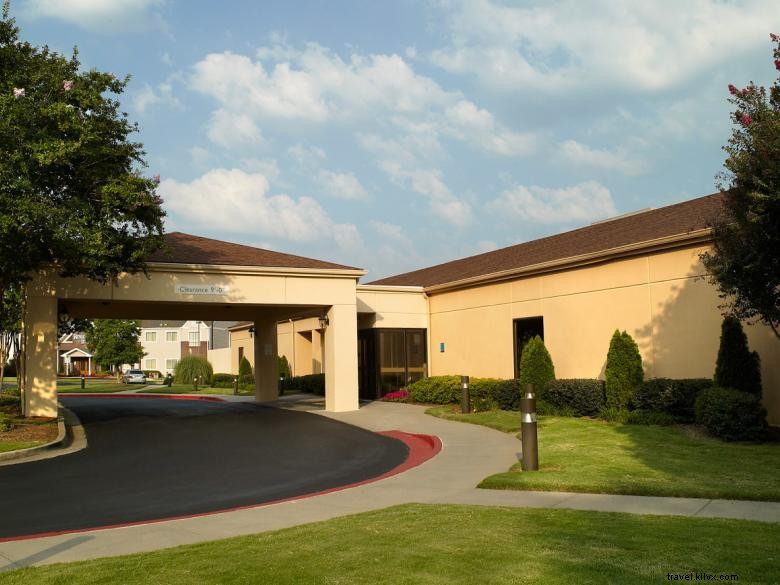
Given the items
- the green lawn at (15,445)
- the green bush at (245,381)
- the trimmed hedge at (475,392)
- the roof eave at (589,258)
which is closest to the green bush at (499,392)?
the trimmed hedge at (475,392)

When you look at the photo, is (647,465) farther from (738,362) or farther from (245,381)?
(245,381)

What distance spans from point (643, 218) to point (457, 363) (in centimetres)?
824

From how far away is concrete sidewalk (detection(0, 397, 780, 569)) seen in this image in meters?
7.53

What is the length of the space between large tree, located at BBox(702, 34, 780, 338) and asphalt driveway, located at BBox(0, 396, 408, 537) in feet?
22.8

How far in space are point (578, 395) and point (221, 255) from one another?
12215 millimetres

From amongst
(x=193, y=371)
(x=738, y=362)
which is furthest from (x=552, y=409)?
(x=193, y=371)

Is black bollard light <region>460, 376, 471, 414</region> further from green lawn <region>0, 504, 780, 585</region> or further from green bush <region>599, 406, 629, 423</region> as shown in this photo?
green lawn <region>0, 504, 780, 585</region>

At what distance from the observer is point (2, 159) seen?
14.5 meters

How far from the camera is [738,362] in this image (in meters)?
15.0

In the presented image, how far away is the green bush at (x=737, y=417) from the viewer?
541 inches

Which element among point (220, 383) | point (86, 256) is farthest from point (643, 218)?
point (220, 383)

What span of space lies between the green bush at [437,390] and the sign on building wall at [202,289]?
750 centimetres

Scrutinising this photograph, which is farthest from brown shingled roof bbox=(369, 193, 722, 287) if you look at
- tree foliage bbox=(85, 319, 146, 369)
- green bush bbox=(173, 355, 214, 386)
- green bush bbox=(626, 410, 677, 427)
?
tree foliage bbox=(85, 319, 146, 369)

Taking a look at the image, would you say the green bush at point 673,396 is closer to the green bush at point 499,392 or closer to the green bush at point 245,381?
the green bush at point 499,392
